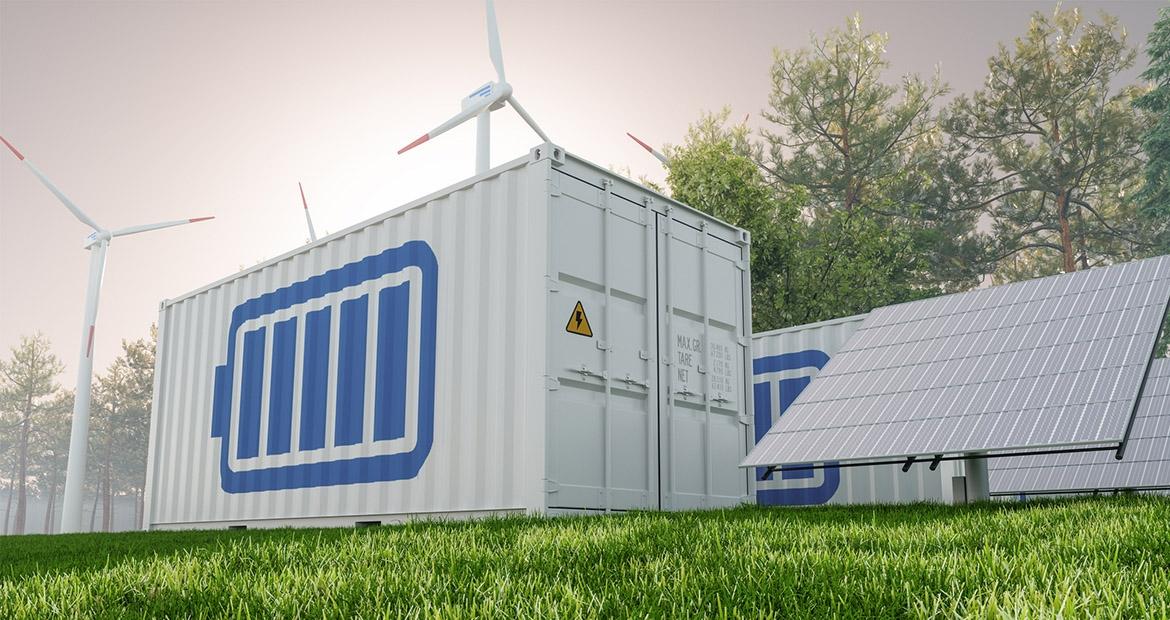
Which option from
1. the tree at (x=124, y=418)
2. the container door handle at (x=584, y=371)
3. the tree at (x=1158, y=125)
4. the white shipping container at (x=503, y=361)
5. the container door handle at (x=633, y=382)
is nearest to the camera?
the white shipping container at (x=503, y=361)

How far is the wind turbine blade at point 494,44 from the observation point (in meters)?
23.1

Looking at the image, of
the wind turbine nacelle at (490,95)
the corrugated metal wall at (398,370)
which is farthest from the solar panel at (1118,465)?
the wind turbine nacelle at (490,95)

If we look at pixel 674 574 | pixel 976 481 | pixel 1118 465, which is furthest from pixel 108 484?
pixel 674 574

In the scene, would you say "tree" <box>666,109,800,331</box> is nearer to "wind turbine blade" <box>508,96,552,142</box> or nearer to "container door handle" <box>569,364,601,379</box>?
"wind turbine blade" <box>508,96,552,142</box>

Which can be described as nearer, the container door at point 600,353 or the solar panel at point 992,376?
the solar panel at point 992,376

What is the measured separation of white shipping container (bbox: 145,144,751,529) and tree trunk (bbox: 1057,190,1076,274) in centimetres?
3641

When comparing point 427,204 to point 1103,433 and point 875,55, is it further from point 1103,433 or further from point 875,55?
point 875,55

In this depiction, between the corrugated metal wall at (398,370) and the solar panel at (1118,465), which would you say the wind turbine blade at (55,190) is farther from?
the solar panel at (1118,465)

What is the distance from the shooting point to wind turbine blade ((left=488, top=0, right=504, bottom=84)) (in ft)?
75.7

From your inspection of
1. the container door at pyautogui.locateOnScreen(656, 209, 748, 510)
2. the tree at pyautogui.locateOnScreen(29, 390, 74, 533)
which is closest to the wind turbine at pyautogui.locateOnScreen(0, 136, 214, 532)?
the container door at pyautogui.locateOnScreen(656, 209, 748, 510)

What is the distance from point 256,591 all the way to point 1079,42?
48887 millimetres

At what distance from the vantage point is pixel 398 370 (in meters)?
11.3

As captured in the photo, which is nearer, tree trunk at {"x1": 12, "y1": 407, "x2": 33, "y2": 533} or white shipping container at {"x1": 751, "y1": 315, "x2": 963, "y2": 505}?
white shipping container at {"x1": 751, "y1": 315, "x2": 963, "y2": 505}

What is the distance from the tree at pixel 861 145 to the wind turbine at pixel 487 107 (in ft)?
78.6
